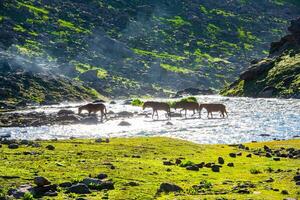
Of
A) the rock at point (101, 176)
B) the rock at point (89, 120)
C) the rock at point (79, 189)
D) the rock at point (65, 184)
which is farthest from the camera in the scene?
the rock at point (89, 120)

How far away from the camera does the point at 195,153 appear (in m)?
49.1

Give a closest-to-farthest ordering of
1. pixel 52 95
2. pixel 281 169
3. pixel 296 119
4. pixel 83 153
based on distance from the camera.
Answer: pixel 281 169
pixel 83 153
pixel 296 119
pixel 52 95

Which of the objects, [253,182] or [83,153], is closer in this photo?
[253,182]

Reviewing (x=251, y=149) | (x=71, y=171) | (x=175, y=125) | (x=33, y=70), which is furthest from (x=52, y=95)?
(x=71, y=171)

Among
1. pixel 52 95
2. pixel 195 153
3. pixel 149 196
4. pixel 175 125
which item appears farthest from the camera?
pixel 52 95

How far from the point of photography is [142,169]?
36.8m

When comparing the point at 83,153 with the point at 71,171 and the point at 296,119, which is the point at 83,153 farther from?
the point at 296,119

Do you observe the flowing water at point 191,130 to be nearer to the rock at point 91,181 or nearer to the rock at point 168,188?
the rock at point 168,188

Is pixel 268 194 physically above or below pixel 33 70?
below

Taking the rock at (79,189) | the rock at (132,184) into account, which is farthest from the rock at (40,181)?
the rock at (132,184)

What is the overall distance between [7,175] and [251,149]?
29117 mm

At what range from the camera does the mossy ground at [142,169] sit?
96.6 ft

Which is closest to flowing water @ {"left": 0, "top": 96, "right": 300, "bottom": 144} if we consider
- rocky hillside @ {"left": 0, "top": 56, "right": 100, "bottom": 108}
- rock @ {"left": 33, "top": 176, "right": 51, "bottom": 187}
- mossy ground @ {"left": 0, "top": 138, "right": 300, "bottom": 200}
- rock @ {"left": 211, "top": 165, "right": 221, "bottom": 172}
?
mossy ground @ {"left": 0, "top": 138, "right": 300, "bottom": 200}

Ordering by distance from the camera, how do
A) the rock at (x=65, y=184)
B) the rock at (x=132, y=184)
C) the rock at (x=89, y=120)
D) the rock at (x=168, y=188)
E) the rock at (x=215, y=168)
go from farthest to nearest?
1. the rock at (x=89, y=120)
2. the rock at (x=215, y=168)
3. the rock at (x=132, y=184)
4. the rock at (x=65, y=184)
5. the rock at (x=168, y=188)
